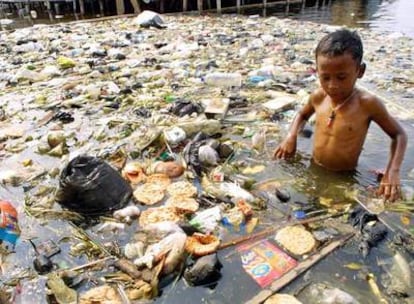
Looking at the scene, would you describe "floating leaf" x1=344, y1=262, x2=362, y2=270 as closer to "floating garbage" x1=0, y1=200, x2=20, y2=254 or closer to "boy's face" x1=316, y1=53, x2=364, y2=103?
"boy's face" x1=316, y1=53, x2=364, y2=103

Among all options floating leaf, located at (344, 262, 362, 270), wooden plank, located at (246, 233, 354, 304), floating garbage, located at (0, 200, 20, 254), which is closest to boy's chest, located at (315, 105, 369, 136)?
wooden plank, located at (246, 233, 354, 304)

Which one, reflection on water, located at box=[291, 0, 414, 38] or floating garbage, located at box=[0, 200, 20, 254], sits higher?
floating garbage, located at box=[0, 200, 20, 254]

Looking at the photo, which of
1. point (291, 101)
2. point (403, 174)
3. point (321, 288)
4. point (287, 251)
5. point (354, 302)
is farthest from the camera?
point (291, 101)

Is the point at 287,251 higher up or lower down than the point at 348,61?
lower down

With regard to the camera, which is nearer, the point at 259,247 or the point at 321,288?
the point at 321,288

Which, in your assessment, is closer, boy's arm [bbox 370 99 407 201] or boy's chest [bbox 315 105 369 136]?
boy's arm [bbox 370 99 407 201]

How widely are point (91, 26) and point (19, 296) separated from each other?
10027mm

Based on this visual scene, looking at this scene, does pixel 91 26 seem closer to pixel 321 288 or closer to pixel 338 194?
pixel 338 194

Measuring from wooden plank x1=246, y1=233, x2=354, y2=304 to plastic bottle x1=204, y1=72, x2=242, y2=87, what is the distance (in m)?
3.10

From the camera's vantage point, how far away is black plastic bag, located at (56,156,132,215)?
2370 mm

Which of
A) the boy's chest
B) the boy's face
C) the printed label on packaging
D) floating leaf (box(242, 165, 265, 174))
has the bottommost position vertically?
floating leaf (box(242, 165, 265, 174))

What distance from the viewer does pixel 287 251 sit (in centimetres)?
206

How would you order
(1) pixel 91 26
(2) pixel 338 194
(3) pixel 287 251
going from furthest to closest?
1. (1) pixel 91 26
2. (2) pixel 338 194
3. (3) pixel 287 251

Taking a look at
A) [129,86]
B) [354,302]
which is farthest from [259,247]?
[129,86]
